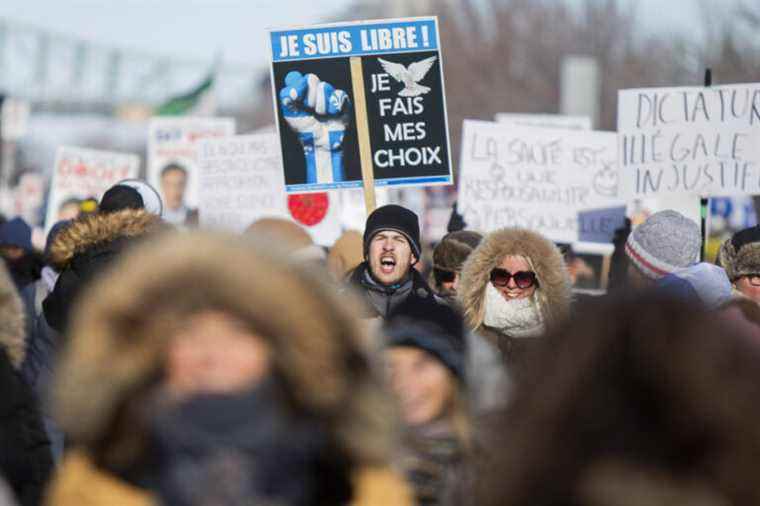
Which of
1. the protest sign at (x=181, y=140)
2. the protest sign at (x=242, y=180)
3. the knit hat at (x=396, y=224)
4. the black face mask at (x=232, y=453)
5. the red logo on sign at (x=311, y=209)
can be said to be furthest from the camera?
the protest sign at (x=181, y=140)

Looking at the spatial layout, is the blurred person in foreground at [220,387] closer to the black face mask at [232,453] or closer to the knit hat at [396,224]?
the black face mask at [232,453]

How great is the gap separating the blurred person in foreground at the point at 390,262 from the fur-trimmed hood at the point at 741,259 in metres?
1.28

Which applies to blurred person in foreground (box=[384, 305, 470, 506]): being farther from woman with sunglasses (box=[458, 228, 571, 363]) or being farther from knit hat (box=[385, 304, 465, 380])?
woman with sunglasses (box=[458, 228, 571, 363])

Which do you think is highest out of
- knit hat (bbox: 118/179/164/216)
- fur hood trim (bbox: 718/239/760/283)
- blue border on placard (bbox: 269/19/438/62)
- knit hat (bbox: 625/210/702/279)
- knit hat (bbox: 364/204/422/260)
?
blue border on placard (bbox: 269/19/438/62)

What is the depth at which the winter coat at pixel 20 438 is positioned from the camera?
3.89 metres

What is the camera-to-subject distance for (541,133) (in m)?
11.3

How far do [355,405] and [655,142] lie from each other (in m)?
7.27

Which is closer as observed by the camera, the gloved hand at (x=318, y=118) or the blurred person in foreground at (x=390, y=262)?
the blurred person in foreground at (x=390, y=262)

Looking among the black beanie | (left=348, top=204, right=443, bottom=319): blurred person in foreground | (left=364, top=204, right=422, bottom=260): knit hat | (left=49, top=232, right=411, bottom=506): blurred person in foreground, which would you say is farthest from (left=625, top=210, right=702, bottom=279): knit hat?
(left=49, top=232, right=411, bottom=506): blurred person in foreground

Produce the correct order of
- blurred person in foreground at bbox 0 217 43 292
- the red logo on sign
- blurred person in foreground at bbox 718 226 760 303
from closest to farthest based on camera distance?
blurred person in foreground at bbox 718 226 760 303
blurred person in foreground at bbox 0 217 43 292
the red logo on sign

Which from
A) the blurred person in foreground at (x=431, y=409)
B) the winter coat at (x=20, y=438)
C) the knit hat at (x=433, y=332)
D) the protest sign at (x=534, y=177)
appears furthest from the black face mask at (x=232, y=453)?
the protest sign at (x=534, y=177)

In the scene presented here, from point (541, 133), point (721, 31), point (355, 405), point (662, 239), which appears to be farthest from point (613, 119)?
point (355, 405)

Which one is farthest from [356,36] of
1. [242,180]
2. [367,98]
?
[242,180]

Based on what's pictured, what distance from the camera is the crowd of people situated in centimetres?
248
